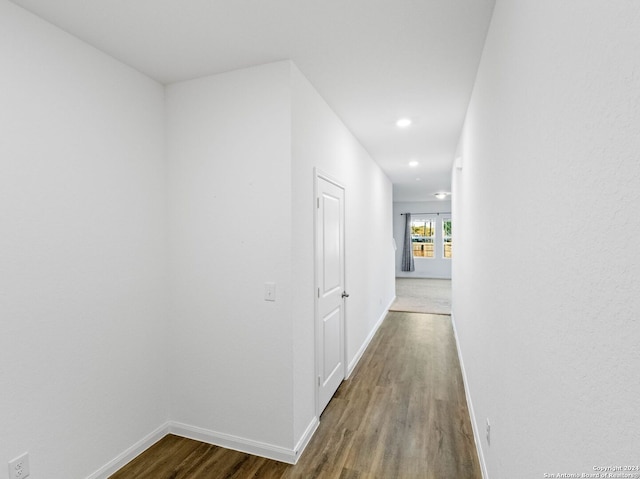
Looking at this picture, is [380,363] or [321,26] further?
[380,363]

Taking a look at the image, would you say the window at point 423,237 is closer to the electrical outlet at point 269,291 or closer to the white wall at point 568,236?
the electrical outlet at point 269,291

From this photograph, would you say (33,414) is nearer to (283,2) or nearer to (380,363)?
(283,2)

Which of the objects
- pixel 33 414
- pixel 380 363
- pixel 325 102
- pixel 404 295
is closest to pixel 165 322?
pixel 33 414

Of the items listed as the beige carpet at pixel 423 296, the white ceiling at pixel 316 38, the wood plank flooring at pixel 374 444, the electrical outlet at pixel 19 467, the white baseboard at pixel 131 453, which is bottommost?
the wood plank flooring at pixel 374 444

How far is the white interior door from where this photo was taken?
2752 millimetres

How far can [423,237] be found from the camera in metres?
11.6

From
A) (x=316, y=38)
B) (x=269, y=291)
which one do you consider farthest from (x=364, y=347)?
(x=316, y=38)

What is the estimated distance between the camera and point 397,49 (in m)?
2.10

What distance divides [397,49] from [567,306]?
1862 mm

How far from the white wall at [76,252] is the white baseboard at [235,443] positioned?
18 centimetres

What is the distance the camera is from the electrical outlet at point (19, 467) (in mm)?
1614

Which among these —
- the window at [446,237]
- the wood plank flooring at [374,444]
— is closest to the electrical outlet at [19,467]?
the wood plank flooring at [374,444]

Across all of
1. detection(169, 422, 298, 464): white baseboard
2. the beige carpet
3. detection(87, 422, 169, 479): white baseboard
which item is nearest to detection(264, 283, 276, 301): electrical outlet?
detection(169, 422, 298, 464): white baseboard

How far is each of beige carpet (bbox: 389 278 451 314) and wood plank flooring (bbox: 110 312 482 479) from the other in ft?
10.3
